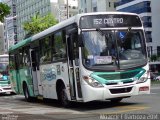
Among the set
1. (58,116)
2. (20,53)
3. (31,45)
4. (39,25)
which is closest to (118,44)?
(58,116)

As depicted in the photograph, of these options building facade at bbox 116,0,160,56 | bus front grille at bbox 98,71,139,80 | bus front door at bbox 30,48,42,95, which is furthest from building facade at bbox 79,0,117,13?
bus front grille at bbox 98,71,139,80

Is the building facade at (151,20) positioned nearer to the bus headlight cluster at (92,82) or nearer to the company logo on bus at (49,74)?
the company logo on bus at (49,74)

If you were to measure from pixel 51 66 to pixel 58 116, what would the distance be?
14.0 feet

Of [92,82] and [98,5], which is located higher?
[98,5]

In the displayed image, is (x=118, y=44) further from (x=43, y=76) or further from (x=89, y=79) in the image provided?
(x=43, y=76)

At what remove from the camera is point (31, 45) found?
20.4 metres

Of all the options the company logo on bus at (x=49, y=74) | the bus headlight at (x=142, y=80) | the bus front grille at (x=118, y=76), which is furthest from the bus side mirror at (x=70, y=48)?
the bus headlight at (x=142, y=80)

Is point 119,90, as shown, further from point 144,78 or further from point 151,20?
point 151,20

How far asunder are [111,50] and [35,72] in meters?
6.12

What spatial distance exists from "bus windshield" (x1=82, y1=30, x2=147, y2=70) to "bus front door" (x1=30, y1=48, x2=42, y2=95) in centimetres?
516

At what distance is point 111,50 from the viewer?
15.0 m

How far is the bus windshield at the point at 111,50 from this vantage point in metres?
14.8

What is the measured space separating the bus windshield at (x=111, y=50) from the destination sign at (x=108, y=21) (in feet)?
0.81

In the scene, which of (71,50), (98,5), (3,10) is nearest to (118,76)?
(71,50)
